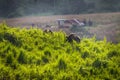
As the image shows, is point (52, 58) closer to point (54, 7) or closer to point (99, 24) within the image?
point (99, 24)

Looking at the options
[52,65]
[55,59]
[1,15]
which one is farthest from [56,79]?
[1,15]

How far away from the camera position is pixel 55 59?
28.8 feet

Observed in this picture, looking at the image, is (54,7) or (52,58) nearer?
(52,58)

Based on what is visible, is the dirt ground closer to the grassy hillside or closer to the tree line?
the tree line

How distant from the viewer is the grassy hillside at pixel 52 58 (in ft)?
25.6

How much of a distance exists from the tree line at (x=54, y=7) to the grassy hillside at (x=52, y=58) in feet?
85.4

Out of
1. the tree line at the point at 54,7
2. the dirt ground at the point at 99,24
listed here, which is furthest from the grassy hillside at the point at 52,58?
the tree line at the point at 54,7

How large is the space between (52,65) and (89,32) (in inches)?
698

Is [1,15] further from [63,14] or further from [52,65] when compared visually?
[52,65]

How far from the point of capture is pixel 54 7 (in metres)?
39.4

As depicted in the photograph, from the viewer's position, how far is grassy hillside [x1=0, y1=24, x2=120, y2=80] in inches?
307

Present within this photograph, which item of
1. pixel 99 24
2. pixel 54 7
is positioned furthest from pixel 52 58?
pixel 54 7

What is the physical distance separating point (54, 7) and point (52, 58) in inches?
1217

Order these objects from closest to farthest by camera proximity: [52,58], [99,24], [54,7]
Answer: [52,58], [99,24], [54,7]
